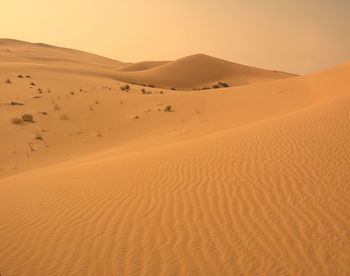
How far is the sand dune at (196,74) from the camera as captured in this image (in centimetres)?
4741

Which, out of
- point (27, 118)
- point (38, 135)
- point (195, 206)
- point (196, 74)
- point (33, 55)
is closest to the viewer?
point (195, 206)

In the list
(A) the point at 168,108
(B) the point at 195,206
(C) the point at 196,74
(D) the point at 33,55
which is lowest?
(A) the point at 168,108

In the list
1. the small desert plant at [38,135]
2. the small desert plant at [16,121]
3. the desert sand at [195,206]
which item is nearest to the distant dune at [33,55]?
the small desert plant at [16,121]

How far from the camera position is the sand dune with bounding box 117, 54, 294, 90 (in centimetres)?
4741

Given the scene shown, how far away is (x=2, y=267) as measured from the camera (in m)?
4.71

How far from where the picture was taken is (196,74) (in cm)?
5462

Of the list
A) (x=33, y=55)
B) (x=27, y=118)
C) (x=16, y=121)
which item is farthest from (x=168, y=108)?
(x=33, y=55)

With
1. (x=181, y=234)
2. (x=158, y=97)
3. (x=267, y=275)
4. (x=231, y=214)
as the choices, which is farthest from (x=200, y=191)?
(x=158, y=97)

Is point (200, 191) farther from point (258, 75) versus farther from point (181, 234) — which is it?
point (258, 75)

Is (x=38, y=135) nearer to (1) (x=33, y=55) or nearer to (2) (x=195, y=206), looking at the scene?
(2) (x=195, y=206)

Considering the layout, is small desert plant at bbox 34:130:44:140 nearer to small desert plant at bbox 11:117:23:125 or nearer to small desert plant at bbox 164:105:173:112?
small desert plant at bbox 11:117:23:125

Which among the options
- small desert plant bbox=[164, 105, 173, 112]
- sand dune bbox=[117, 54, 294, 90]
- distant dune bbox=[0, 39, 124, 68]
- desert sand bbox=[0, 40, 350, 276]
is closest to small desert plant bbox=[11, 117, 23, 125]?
desert sand bbox=[0, 40, 350, 276]

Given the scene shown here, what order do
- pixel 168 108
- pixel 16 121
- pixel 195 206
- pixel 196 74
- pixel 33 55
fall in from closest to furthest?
1. pixel 195 206
2. pixel 16 121
3. pixel 168 108
4. pixel 196 74
5. pixel 33 55

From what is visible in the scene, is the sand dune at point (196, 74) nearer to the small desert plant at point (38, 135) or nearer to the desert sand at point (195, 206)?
the small desert plant at point (38, 135)
